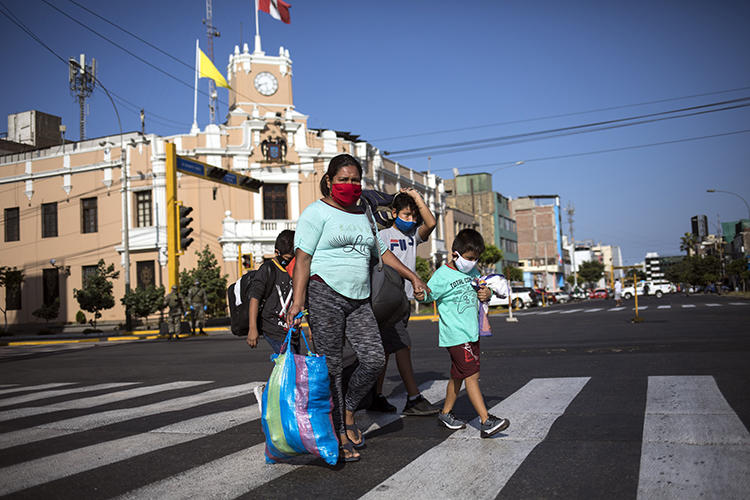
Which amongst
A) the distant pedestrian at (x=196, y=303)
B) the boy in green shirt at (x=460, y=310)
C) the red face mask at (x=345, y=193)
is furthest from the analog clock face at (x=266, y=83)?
the red face mask at (x=345, y=193)

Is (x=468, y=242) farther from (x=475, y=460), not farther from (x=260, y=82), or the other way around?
(x=260, y=82)

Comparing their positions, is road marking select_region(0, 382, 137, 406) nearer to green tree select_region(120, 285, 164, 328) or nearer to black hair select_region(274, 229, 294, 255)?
black hair select_region(274, 229, 294, 255)

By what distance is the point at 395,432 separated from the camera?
4859 mm

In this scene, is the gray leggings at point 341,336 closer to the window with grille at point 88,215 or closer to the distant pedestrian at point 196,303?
the distant pedestrian at point 196,303

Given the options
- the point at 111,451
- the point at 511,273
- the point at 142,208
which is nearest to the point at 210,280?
the point at 142,208

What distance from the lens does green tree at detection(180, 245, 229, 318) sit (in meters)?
31.0

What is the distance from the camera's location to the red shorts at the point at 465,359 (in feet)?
15.4

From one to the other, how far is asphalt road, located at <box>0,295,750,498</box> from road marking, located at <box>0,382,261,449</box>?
0.02m

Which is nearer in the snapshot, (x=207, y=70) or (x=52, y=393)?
(x=52, y=393)

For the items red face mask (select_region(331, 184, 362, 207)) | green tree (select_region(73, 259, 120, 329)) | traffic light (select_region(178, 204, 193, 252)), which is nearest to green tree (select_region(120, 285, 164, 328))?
green tree (select_region(73, 259, 120, 329))

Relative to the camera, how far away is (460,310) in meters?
4.80

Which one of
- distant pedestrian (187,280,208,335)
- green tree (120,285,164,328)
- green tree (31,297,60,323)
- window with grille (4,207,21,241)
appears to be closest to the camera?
distant pedestrian (187,280,208,335)

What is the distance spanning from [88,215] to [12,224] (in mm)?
5979

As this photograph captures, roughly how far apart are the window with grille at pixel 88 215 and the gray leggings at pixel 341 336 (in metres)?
35.9
